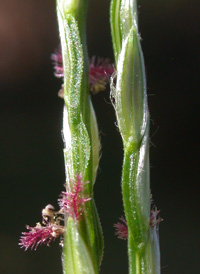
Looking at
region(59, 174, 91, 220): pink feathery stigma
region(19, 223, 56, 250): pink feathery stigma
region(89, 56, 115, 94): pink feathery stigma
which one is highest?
region(89, 56, 115, 94): pink feathery stigma

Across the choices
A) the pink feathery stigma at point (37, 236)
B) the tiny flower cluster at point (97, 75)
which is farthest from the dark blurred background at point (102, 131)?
the pink feathery stigma at point (37, 236)

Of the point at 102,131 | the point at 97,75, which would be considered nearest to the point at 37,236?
the point at 97,75

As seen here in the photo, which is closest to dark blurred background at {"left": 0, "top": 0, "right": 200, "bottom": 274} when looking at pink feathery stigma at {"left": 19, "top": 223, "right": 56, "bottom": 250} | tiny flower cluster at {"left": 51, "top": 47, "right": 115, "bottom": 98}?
tiny flower cluster at {"left": 51, "top": 47, "right": 115, "bottom": 98}

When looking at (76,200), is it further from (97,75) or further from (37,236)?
(97,75)

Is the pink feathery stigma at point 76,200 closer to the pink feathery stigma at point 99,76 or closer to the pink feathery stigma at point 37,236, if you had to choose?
the pink feathery stigma at point 37,236

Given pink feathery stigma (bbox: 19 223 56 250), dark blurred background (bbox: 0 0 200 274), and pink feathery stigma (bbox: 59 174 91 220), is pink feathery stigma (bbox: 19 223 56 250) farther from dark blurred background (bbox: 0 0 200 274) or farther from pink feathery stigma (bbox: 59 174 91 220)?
dark blurred background (bbox: 0 0 200 274)
